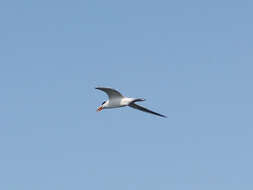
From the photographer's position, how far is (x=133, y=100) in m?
135

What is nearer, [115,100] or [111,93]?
[111,93]

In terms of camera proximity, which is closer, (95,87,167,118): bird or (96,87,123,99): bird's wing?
(96,87,123,99): bird's wing

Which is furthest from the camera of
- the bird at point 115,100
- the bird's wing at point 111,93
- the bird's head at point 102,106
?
the bird's head at point 102,106

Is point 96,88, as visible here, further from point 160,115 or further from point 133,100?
point 160,115

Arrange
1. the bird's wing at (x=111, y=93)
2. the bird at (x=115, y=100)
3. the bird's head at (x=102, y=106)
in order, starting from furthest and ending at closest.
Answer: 1. the bird's head at (x=102, y=106)
2. the bird at (x=115, y=100)
3. the bird's wing at (x=111, y=93)

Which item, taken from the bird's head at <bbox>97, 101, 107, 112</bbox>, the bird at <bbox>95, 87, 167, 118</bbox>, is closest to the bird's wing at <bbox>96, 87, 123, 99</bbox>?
the bird at <bbox>95, 87, 167, 118</bbox>

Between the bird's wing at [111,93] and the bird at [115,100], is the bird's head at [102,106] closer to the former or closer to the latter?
the bird at [115,100]

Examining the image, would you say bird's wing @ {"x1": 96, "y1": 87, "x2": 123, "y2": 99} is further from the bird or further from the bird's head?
the bird's head

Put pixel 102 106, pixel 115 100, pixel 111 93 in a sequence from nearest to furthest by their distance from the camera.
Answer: pixel 111 93 → pixel 115 100 → pixel 102 106

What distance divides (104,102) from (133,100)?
829 cm

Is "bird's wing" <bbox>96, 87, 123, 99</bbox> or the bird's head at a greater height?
the bird's head

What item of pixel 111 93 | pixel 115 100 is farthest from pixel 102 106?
pixel 111 93

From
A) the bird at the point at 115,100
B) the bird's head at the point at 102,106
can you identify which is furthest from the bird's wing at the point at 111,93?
the bird's head at the point at 102,106

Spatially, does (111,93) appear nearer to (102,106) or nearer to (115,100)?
(115,100)
